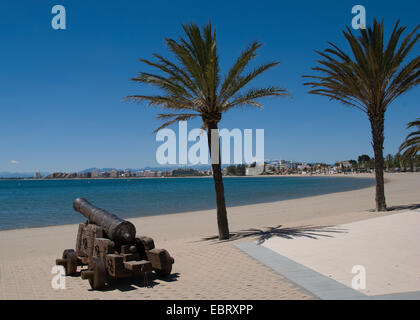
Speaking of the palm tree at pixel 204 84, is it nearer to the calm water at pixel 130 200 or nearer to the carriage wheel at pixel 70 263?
the carriage wheel at pixel 70 263

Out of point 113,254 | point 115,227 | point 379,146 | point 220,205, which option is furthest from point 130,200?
point 113,254

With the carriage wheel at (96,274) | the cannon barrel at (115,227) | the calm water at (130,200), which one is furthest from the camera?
the calm water at (130,200)

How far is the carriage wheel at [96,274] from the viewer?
5.12m

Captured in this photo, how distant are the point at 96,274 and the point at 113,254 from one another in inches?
14.5

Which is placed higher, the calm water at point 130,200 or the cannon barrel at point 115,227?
the cannon barrel at point 115,227

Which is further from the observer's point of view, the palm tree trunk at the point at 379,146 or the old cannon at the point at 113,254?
the palm tree trunk at the point at 379,146

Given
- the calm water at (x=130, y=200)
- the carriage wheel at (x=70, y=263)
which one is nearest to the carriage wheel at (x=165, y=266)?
the carriage wheel at (x=70, y=263)

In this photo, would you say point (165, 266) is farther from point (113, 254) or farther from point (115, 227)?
point (115, 227)

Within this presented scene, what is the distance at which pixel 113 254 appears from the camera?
17.5 feet

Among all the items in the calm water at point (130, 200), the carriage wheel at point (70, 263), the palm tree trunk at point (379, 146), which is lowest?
the calm water at point (130, 200)

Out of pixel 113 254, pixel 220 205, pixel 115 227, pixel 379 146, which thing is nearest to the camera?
pixel 113 254
